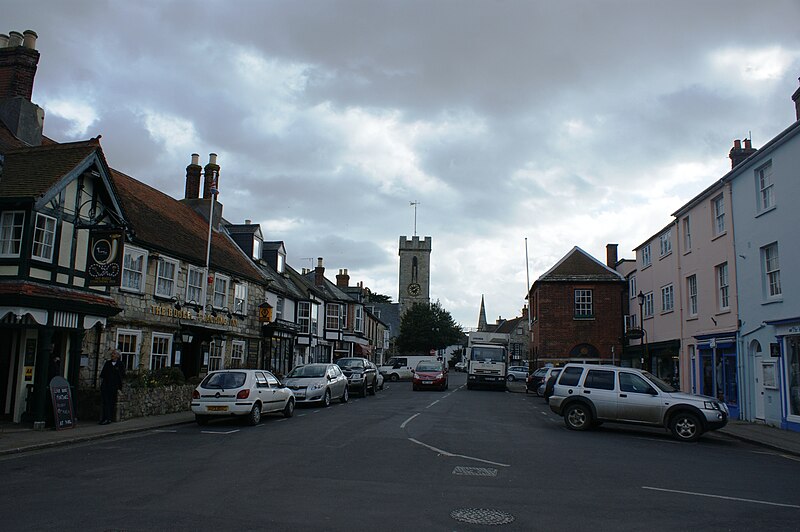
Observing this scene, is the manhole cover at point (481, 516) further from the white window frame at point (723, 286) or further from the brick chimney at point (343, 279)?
the brick chimney at point (343, 279)

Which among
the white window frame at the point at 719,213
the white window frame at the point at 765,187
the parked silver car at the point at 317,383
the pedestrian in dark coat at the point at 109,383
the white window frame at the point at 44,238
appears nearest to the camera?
the white window frame at the point at 44,238

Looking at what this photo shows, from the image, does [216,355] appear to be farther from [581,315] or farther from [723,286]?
[581,315]

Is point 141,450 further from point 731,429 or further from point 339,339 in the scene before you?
point 339,339

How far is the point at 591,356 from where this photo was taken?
142 feet

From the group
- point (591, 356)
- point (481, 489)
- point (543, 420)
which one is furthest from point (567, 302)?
point (481, 489)

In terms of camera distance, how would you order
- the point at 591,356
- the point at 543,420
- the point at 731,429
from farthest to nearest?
the point at 591,356, the point at 543,420, the point at 731,429

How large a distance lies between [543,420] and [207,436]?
1072 centimetres

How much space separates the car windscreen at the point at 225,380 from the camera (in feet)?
56.3

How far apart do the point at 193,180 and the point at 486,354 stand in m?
19.6

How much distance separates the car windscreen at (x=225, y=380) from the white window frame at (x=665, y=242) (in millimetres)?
21944

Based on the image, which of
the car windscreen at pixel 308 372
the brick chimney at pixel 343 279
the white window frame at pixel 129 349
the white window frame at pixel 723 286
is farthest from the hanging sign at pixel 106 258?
the brick chimney at pixel 343 279

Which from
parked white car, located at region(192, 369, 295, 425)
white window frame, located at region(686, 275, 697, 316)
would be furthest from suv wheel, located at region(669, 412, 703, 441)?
white window frame, located at region(686, 275, 697, 316)

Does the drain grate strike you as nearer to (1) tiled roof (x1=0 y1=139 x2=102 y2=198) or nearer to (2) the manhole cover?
(2) the manhole cover

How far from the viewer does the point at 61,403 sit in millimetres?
15164
